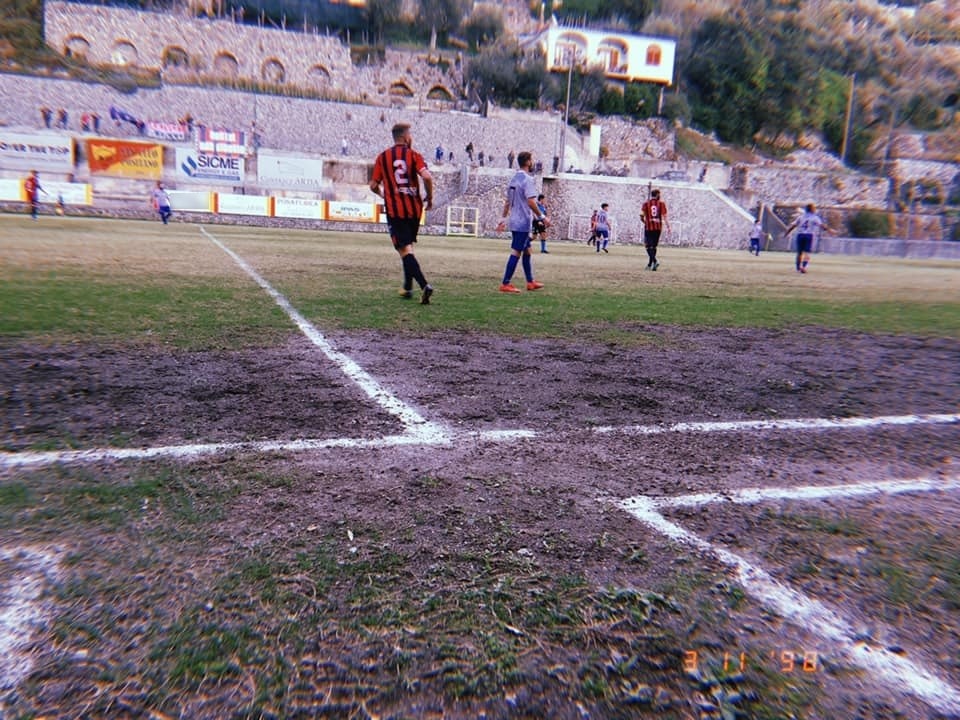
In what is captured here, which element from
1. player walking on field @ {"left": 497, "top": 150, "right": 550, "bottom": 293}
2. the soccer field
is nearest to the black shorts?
player walking on field @ {"left": 497, "top": 150, "right": 550, "bottom": 293}

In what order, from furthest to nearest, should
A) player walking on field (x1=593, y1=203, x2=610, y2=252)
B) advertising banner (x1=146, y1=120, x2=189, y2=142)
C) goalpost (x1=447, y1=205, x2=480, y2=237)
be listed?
1. advertising banner (x1=146, y1=120, x2=189, y2=142)
2. goalpost (x1=447, y1=205, x2=480, y2=237)
3. player walking on field (x1=593, y1=203, x2=610, y2=252)

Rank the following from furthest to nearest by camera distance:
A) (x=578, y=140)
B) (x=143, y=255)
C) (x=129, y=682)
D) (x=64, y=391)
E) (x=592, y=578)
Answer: (x=578, y=140)
(x=143, y=255)
(x=64, y=391)
(x=592, y=578)
(x=129, y=682)

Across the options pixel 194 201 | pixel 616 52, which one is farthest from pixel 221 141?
pixel 616 52

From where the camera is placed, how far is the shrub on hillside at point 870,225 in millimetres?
55500

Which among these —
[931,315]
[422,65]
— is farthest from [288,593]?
[422,65]

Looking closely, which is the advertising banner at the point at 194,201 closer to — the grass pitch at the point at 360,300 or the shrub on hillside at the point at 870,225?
the grass pitch at the point at 360,300

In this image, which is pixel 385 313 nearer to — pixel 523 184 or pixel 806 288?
pixel 523 184

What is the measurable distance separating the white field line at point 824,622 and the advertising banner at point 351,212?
35418mm

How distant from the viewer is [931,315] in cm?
980

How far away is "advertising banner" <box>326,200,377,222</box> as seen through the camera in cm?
3603

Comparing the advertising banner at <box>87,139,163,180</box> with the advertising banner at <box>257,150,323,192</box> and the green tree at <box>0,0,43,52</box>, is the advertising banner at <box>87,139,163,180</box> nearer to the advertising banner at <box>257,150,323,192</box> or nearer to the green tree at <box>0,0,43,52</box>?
the advertising banner at <box>257,150,323,192</box>

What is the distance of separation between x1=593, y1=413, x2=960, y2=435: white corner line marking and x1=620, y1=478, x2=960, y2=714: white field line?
1.02 meters

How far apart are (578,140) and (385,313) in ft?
194
